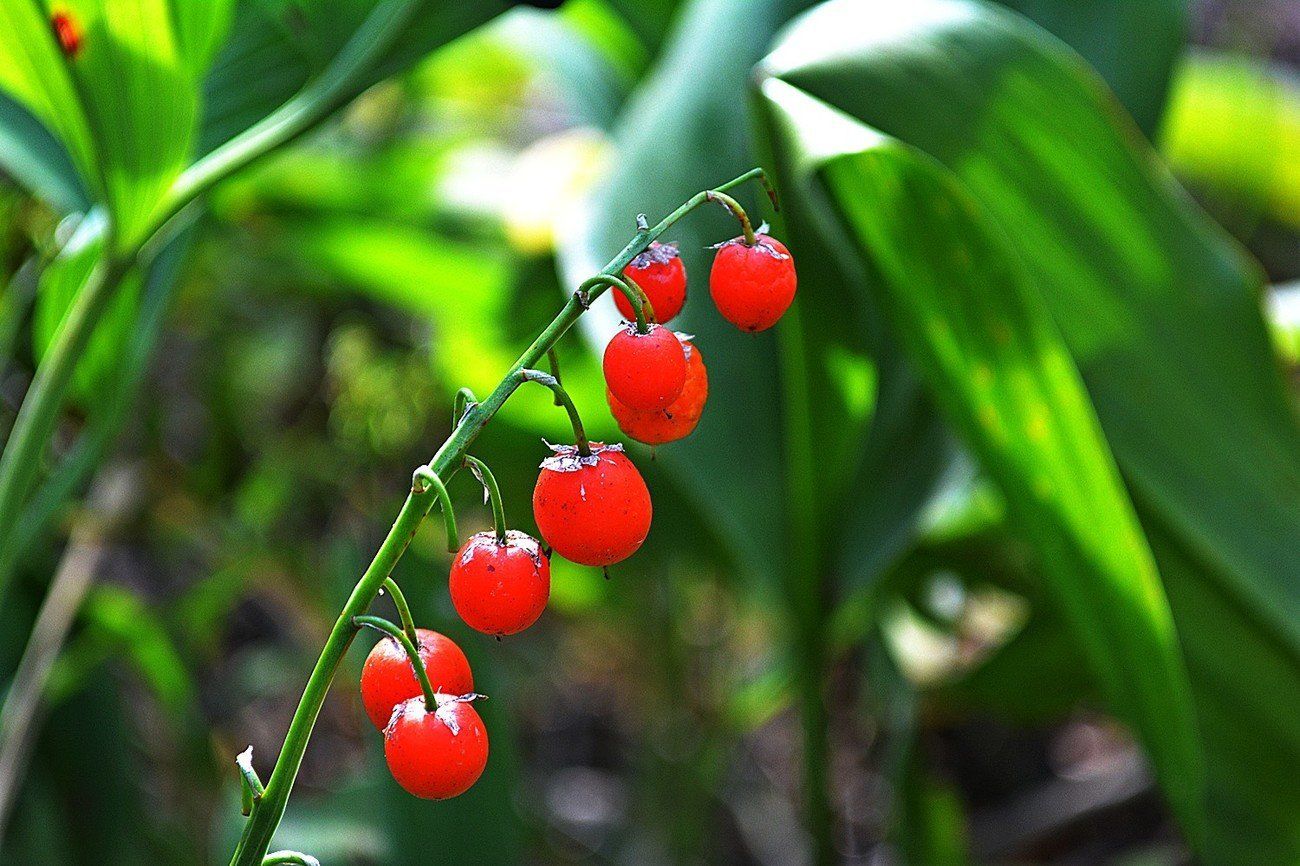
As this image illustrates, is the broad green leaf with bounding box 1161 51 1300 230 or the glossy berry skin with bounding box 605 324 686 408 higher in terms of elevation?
the glossy berry skin with bounding box 605 324 686 408

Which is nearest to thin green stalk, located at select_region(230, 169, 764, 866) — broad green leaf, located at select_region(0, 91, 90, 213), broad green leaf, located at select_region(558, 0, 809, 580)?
broad green leaf, located at select_region(558, 0, 809, 580)

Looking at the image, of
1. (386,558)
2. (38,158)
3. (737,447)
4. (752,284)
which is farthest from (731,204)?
(38,158)

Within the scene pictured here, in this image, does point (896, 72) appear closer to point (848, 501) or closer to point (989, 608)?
point (848, 501)

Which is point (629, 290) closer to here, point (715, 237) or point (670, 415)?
point (670, 415)

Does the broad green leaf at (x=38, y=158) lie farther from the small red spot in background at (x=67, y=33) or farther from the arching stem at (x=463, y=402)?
the arching stem at (x=463, y=402)

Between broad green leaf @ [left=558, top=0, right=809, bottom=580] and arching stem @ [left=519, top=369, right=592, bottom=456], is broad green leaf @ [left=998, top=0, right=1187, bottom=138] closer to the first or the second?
broad green leaf @ [left=558, top=0, right=809, bottom=580]

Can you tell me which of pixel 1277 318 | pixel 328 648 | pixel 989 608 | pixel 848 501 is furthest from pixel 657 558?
pixel 328 648
